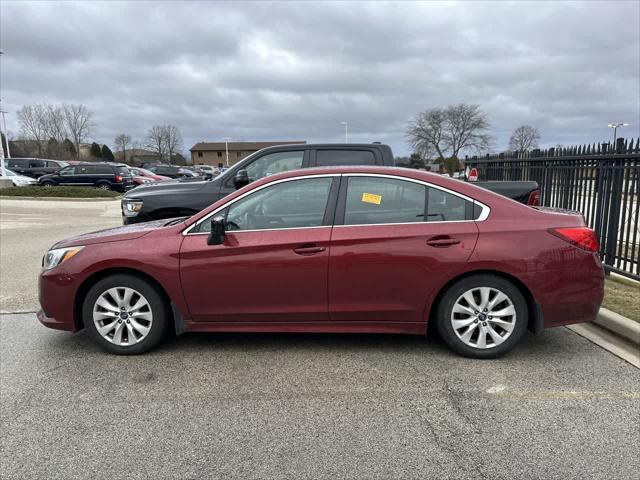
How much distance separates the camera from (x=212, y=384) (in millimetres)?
3553

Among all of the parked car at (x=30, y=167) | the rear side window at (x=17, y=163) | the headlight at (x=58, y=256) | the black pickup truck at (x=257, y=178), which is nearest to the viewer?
the headlight at (x=58, y=256)

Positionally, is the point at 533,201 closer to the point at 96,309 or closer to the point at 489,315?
the point at 489,315

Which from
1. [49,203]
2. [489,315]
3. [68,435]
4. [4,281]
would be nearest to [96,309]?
[68,435]

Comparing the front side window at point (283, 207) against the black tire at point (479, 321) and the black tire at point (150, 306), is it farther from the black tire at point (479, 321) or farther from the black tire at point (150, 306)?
the black tire at point (479, 321)

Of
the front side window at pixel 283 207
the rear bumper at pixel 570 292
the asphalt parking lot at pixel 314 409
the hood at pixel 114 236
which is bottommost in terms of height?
the asphalt parking lot at pixel 314 409

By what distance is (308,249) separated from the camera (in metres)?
3.81

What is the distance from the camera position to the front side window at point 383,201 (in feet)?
12.9

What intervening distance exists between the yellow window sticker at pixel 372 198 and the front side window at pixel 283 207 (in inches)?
12.8

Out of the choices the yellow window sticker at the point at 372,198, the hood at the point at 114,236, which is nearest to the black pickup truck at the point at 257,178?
the hood at the point at 114,236

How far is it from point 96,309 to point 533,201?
5.68 meters

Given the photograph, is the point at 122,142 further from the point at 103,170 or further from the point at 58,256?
the point at 58,256

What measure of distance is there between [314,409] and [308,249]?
4.18 feet

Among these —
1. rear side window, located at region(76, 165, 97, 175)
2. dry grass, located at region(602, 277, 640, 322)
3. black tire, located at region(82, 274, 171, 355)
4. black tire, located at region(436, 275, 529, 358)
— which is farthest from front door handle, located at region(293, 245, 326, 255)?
rear side window, located at region(76, 165, 97, 175)

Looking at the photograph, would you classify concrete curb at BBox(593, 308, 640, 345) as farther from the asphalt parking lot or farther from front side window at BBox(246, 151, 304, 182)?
front side window at BBox(246, 151, 304, 182)
